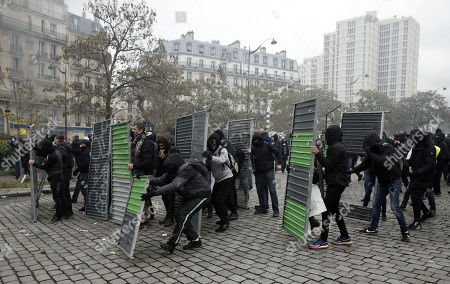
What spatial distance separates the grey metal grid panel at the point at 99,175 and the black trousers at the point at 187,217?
2778mm

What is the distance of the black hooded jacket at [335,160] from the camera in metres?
5.36

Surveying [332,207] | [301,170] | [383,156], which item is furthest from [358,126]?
[332,207]

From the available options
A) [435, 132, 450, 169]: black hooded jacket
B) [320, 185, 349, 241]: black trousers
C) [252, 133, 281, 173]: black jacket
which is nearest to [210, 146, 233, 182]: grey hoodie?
[252, 133, 281, 173]: black jacket

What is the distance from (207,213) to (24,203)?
5.60m

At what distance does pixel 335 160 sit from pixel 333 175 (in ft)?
0.84

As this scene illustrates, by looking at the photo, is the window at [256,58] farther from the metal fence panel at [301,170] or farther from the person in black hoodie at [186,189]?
the person in black hoodie at [186,189]

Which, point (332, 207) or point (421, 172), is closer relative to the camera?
point (332, 207)

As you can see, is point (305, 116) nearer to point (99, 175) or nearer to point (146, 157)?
point (146, 157)

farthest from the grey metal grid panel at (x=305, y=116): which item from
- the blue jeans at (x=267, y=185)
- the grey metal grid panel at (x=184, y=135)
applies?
the grey metal grid panel at (x=184, y=135)

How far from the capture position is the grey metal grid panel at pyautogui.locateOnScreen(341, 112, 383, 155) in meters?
7.39

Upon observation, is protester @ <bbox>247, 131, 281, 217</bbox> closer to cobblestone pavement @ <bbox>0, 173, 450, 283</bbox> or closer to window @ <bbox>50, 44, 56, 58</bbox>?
cobblestone pavement @ <bbox>0, 173, 450, 283</bbox>

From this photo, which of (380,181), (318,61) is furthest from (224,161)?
(318,61)

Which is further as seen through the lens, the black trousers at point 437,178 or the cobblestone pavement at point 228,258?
the black trousers at point 437,178

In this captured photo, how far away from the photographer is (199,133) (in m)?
6.67
